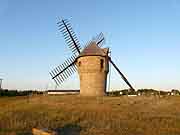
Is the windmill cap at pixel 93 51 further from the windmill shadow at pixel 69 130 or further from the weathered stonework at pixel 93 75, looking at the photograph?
the windmill shadow at pixel 69 130

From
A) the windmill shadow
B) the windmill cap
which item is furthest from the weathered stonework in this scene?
the windmill shadow

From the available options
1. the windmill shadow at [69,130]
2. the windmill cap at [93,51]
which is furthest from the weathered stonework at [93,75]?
the windmill shadow at [69,130]

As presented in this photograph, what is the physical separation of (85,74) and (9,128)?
71.5 feet

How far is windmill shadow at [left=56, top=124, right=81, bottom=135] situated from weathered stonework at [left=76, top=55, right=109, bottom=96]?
63.9 feet

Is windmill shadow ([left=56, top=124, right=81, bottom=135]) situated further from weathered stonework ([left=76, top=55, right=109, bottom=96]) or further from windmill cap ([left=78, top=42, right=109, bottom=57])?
windmill cap ([left=78, top=42, right=109, bottom=57])

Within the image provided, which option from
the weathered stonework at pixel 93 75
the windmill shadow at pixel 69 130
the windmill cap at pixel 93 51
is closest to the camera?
the windmill shadow at pixel 69 130

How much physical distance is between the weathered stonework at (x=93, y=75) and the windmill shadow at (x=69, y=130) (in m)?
19.5

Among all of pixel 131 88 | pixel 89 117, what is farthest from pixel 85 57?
pixel 89 117

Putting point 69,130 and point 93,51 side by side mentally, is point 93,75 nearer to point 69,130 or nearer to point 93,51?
point 93,51

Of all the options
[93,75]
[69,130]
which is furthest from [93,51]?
[69,130]

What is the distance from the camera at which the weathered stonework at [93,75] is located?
34594 mm

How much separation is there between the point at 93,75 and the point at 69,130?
20598 mm

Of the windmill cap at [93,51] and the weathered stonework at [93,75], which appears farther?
the windmill cap at [93,51]

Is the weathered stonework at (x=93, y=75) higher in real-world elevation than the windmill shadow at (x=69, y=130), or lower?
higher
